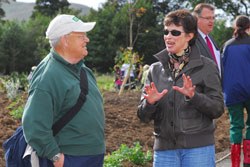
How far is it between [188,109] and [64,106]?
0.99 meters

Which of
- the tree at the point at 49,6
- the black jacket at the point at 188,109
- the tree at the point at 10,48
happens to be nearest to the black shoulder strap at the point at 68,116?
the black jacket at the point at 188,109

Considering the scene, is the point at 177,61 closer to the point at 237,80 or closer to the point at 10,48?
the point at 237,80

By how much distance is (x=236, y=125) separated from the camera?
6699 millimetres

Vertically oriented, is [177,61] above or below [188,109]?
above

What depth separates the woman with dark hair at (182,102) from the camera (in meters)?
3.90

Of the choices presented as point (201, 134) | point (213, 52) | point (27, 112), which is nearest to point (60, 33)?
point (27, 112)

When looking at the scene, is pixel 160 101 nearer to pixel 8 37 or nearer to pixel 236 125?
pixel 236 125

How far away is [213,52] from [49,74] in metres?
2.53


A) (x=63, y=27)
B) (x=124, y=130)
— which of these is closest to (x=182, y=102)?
(x=63, y=27)

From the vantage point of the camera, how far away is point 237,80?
6574mm

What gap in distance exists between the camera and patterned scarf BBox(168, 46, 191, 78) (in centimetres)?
401

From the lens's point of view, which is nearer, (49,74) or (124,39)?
(49,74)

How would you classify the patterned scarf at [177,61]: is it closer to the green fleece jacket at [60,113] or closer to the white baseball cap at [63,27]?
the green fleece jacket at [60,113]

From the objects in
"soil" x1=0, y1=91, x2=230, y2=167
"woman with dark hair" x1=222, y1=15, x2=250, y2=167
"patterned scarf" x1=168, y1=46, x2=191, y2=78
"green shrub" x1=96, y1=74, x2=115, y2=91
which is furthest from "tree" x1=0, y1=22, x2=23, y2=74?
"patterned scarf" x1=168, y1=46, x2=191, y2=78
